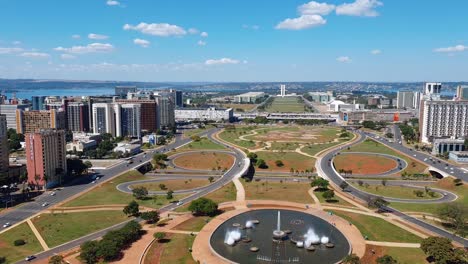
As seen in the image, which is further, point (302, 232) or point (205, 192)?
point (205, 192)

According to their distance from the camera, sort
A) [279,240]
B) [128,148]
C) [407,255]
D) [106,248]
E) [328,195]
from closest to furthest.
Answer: [106,248] → [407,255] → [279,240] → [328,195] → [128,148]

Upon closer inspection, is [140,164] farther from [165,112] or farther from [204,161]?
[165,112]

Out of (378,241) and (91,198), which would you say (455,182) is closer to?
(378,241)

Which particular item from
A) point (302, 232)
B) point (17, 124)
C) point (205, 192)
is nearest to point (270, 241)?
point (302, 232)

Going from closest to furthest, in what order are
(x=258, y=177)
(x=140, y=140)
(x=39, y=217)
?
(x=39, y=217) < (x=258, y=177) < (x=140, y=140)

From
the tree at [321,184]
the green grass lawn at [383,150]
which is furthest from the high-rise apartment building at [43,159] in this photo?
the green grass lawn at [383,150]

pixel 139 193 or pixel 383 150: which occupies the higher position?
pixel 383 150

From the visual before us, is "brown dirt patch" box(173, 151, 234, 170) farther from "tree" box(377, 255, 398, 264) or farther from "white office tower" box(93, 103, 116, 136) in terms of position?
"tree" box(377, 255, 398, 264)

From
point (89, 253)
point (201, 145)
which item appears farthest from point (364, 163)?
point (89, 253)
